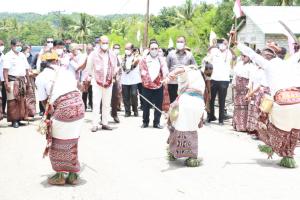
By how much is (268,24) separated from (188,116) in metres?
30.4

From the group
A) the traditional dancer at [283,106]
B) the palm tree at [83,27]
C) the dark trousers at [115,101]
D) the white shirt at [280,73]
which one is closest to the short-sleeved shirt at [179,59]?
the dark trousers at [115,101]

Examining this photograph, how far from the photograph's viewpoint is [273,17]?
126 feet

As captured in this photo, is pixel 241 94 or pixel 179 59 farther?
pixel 179 59

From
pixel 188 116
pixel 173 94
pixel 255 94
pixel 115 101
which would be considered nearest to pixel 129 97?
pixel 115 101

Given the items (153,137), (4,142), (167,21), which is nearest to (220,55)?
(153,137)

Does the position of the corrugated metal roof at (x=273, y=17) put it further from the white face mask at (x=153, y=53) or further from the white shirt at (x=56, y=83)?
the white shirt at (x=56, y=83)

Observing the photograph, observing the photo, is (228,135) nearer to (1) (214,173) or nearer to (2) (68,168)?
(1) (214,173)

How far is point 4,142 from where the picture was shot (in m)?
10.5

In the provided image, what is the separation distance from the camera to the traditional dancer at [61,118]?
7031 mm

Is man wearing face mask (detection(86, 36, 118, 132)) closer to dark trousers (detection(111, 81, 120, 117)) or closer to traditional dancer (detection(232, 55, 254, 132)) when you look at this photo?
dark trousers (detection(111, 81, 120, 117))

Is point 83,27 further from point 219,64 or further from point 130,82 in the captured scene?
point 219,64

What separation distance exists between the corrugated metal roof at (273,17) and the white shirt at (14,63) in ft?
82.4

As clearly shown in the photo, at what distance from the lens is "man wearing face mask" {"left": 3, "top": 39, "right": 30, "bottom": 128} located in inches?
480

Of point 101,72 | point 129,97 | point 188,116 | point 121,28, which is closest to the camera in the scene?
point 188,116
